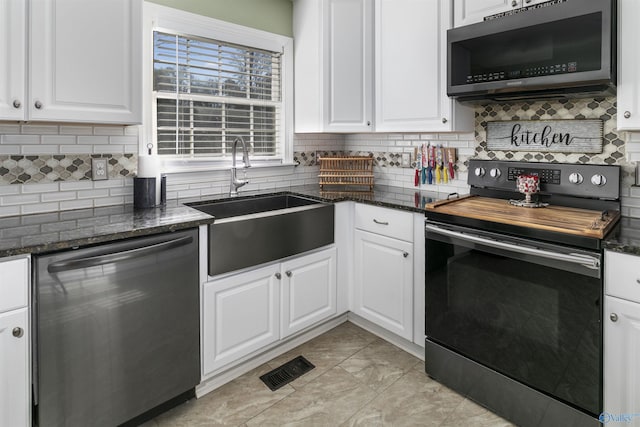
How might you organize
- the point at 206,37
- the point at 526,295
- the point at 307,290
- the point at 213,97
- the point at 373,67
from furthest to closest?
the point at 373,67, the point at 213,97, the point at 206,37, the point at 307,290, the point at 526,295

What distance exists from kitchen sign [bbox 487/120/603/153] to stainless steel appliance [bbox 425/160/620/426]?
126 millimetres

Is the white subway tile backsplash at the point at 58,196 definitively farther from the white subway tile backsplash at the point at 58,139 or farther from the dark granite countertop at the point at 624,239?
the dark granite countertop at the point at 624,239

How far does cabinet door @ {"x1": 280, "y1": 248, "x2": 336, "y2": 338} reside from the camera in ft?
7.68

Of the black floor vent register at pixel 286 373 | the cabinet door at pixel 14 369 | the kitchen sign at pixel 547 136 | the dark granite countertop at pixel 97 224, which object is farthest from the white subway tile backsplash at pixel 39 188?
the kitchen sign at pixel 547 136

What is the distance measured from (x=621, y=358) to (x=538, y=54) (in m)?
1.38

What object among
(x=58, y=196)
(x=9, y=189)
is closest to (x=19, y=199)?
(x=9, y=189)

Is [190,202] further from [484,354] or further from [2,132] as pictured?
[484,354]

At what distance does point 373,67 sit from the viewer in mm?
2803

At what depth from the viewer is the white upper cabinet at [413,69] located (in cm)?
237

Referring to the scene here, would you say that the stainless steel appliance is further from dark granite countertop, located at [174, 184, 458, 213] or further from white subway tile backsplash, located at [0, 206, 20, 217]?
white subway tile backsplash, located at [0, 206, 20, 217]

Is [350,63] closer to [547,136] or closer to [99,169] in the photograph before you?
[547,136]

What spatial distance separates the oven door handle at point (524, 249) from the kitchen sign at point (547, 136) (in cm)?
82

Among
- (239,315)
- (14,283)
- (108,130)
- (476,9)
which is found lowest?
(239,315)

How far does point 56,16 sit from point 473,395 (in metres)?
2.63
